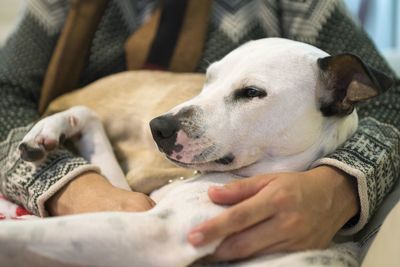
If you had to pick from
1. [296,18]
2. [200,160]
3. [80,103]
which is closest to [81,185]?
[200,160]

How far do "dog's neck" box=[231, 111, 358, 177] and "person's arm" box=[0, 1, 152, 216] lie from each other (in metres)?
0.26

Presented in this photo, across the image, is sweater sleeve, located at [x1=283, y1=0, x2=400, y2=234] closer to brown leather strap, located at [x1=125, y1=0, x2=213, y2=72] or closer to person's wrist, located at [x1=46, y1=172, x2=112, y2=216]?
brown leather strap, located at [x1=125, y1=0, x2=213, y2=72]

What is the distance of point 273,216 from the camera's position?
1.05m

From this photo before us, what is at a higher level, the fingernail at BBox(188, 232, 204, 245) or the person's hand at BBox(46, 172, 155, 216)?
the fingernail at BBox(188, 232, 204, 245)

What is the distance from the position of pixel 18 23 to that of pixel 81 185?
29.9 inches

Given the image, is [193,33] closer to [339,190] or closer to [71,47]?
[71,47]

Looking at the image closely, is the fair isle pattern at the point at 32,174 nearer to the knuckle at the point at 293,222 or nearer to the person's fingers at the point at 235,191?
the person's fingers at the point at 235,191

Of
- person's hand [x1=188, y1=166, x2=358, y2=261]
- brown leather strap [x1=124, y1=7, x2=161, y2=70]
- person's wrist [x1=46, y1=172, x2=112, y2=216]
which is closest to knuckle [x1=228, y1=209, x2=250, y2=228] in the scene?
person's hand [x1=188, y1=166, x2=358, y2=261]

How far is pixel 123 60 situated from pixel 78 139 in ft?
1.28

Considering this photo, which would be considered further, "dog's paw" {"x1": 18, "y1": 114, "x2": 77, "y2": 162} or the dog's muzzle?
"dog's paw" {"x1": 18, "y1": 114, "x2": 77, "y2": 162}

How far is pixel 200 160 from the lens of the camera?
1.15 m

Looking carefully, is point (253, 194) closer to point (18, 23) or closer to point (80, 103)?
point (80, 103)

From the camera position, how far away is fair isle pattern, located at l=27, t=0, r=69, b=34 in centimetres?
178

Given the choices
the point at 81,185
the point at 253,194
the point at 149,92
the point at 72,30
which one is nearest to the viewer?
the point at 253,194
